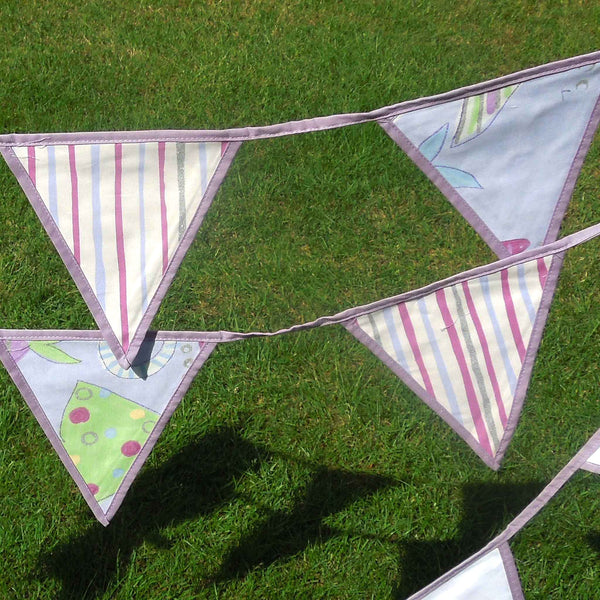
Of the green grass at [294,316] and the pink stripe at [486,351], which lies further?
the green grass at [294,316]

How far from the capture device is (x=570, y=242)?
1.79 meters

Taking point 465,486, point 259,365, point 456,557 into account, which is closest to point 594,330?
point 465,486

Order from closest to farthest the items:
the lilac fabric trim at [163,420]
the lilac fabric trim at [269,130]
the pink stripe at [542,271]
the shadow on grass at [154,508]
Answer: the lilac fabric trim at [269,130], the pink stripe at [542,271], the lilac fabric trim at [163,420], the shadow on grass at [154,508]

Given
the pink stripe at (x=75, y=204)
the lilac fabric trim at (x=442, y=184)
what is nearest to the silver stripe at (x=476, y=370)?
the lilac fabric trim at (x=442, y=184)

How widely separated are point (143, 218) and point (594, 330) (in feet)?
7.34

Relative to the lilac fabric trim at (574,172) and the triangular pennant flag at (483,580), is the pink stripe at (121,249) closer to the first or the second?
the triangular pennant flag at (483,580)

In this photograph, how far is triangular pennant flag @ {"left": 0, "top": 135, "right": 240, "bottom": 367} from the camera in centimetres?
175

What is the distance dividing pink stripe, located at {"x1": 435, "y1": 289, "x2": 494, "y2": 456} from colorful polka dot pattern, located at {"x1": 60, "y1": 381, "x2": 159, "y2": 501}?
0.85 meters

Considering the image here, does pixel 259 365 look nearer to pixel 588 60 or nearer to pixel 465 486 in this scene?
pixel 465 486

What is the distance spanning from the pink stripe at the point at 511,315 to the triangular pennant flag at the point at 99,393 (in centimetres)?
77

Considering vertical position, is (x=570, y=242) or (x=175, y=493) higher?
(x=570, y=242)

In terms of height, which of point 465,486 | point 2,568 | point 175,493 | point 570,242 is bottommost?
point 2,568

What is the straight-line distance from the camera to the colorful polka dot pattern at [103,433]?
6.76 feet

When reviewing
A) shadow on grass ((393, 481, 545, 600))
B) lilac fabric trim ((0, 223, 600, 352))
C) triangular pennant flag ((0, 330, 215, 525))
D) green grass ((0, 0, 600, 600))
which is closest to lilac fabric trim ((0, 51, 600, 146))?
lilac fabric trim ((0, 223, 600, 352))
